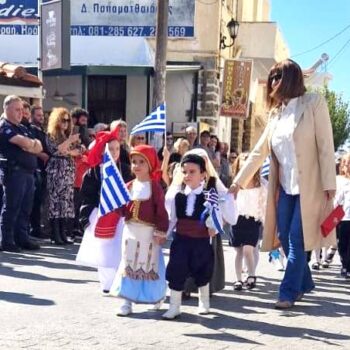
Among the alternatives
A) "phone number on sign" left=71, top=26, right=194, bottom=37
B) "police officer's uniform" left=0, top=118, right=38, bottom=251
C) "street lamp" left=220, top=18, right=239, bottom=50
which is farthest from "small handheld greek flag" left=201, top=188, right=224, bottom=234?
"street lamp" left=220, top=18, right=239, bottom=50

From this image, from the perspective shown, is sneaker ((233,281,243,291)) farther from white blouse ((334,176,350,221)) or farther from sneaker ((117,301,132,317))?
white blouse ((334,176,350,221))

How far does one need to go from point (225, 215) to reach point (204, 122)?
13530 mm

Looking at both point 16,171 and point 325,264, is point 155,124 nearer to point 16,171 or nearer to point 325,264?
point 16,171

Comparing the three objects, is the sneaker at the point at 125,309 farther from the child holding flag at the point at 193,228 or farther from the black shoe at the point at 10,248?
the black shoe at the point at 10,248

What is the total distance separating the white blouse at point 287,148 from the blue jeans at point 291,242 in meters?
0.11

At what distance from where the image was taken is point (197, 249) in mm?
5918

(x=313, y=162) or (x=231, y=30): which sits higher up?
(x=231, y=30)

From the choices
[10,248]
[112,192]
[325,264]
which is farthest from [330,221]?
[10,248]

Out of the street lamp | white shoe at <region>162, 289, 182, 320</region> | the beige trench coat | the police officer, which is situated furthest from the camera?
the street lamp

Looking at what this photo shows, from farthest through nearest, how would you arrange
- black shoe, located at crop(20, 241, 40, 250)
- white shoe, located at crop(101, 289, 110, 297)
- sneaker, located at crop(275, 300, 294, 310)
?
1. black shoe, located at crop(20, 241, 40, 250)
2. white shoe, located at crop(101, 289, 110, 297)
3. sneaker, located at crop(275, 300, 294, 310)

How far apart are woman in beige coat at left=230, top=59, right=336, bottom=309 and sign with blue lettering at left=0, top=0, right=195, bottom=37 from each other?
13331 millimetres

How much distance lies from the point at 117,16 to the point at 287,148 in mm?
13990

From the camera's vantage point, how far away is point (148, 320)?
5723mm

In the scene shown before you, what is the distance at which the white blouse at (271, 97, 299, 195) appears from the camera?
625cm
